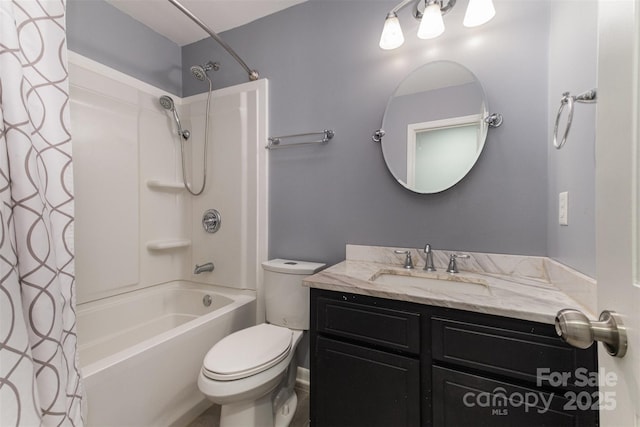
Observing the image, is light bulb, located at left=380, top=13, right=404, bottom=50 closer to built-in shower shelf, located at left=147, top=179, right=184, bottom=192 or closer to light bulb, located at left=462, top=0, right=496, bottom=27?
light bulb, located at left=462, top=0, right=496, bottom=27

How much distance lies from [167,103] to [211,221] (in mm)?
938

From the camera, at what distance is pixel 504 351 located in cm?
86

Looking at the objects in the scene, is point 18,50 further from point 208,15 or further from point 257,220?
point 208,15

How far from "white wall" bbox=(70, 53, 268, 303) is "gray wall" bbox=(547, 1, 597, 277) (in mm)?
1561

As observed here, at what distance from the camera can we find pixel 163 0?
1.70 m

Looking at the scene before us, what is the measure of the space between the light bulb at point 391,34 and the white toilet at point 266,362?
1.26 metres

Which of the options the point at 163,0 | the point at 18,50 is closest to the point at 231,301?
the point at 18,50

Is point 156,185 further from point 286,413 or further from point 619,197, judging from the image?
point 619,197

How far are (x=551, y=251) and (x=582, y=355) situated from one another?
1.67 feet

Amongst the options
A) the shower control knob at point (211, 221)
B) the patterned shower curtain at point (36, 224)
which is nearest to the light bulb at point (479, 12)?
the patterned shower curtain at point (36, 224)

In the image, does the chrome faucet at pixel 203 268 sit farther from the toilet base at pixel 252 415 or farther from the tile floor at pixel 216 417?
the toilet base at pixel 252 415

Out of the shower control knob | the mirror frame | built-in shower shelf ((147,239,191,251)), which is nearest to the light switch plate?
the mirror frame

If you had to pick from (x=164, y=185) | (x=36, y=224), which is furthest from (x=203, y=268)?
(x=36, y=224)

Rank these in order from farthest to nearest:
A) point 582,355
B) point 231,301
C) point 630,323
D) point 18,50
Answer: point 231,301, point 582,355, point 18,50, point 630,323
